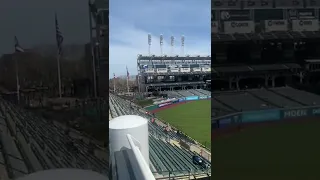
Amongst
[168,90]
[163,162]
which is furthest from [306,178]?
[168,90]

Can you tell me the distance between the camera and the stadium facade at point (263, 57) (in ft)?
7.16

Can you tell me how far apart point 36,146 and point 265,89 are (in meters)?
2.02

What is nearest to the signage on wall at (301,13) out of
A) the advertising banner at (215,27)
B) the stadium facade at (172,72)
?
the advertising banner at (215,27)

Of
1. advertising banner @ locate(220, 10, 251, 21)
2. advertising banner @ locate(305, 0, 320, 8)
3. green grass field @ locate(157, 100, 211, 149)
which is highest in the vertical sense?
advertising banner @ locate(305, 0, 320, 8)

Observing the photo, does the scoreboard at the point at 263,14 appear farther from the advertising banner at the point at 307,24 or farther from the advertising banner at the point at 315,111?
the advertising banner at the point at 315,111

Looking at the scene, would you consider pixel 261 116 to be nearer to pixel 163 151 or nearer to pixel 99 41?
pixel 163 151

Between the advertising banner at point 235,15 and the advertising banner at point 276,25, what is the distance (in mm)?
187

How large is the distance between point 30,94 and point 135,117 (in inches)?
23.5

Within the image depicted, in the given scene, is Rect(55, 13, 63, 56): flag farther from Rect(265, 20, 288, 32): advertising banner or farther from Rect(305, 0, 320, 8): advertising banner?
Rect(305, 0, 320, 8): advertising banner

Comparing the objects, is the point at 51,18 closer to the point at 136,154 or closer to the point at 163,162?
the point at 136,154

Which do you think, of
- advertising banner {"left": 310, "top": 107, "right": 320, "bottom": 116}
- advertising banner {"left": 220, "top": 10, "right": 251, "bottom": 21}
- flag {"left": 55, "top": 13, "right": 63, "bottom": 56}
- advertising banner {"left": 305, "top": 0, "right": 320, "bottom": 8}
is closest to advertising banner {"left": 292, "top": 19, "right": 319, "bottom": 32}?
advertising banner {"left": 305, "top": 0, "right": 320, "bottom": 8}

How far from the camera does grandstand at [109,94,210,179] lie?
1745mm

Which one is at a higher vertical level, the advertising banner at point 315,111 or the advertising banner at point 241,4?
the advertising banner at point 241,4

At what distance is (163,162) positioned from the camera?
216cm
